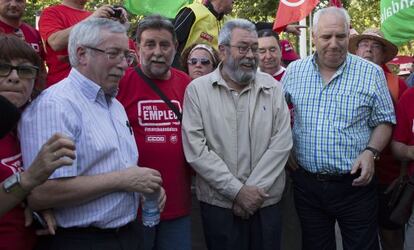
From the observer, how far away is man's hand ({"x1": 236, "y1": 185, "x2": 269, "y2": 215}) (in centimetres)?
372

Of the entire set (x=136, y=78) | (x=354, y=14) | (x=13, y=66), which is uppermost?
(x=13, y=66)

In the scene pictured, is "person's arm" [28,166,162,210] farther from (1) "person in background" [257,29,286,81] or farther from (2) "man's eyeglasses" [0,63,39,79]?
(1) "person in background" [257,29,286,81]

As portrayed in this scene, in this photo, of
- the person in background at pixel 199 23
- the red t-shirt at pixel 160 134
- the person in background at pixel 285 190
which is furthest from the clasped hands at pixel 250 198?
the person in background at pixel 199 23

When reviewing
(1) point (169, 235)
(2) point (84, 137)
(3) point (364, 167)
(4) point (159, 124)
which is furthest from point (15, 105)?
(3) point (364, 167)

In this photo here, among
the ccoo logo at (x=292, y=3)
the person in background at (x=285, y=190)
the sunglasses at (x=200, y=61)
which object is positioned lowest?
the person in background at (x=285, y=190)

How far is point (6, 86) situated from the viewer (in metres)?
2.71

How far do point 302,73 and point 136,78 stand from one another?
54.0 inches

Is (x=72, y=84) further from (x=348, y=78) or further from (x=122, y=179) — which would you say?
(x=348, y=78)

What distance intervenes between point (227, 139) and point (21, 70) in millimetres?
1557

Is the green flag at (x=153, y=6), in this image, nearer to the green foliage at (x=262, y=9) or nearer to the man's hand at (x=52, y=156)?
the man's hand at (x=52, y=156)

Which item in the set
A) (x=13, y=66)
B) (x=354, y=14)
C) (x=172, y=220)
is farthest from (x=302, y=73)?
(x=354, y=14)

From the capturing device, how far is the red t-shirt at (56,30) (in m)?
4.28

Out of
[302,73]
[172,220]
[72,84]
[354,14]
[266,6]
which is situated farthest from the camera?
[354,14]

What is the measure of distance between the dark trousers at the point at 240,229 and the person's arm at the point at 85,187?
1065 mm
